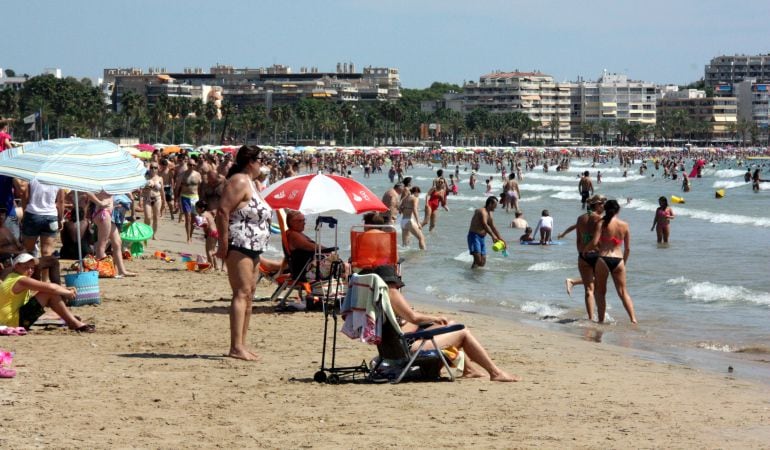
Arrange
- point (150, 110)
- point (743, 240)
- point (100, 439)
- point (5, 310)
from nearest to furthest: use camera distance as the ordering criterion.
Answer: point (100, 439) → point (5, 310) → point (743, 240) → point (150, 110)

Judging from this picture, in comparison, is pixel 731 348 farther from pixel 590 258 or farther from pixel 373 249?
pixel 373 249

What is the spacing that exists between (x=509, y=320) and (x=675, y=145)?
610 ft

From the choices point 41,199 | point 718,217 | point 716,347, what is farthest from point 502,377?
point 718,217

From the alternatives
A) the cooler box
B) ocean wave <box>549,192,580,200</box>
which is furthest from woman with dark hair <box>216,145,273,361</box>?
ocean wave <box>549,192,580,200</box>

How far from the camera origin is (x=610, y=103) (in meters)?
196

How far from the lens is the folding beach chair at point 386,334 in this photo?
650 cm

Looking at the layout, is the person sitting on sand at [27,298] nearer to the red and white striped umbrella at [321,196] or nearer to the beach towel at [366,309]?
the red and white striped umbrella at [321,196]

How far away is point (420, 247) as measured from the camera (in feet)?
64.2

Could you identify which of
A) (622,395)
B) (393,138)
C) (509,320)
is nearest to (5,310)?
(622,395)

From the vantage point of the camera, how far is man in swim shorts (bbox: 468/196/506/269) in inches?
589

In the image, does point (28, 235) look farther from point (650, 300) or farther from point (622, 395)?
point (650, 300)

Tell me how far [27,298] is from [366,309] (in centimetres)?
290

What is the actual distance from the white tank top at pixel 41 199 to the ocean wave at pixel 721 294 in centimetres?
774

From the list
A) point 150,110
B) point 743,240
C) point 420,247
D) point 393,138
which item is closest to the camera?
point 420,247
